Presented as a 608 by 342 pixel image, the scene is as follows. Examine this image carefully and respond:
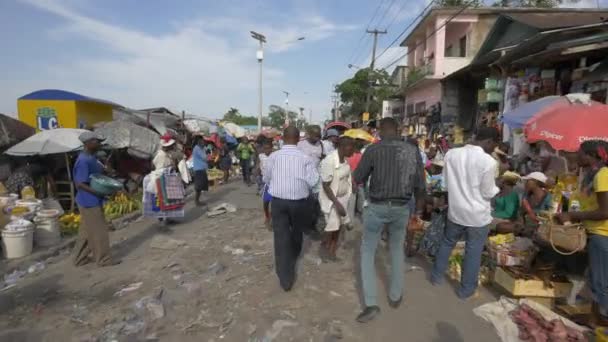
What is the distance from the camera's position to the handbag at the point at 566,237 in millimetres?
3441

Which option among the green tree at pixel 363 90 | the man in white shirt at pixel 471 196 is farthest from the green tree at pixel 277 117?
the man in white shirt at pixel 471 196

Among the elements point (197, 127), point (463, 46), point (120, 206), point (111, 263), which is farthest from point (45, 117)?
point (463, 46)

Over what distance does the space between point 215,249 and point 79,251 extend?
1918mm

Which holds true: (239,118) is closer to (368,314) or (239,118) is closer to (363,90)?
(363,90)

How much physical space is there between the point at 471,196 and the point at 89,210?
15.9ft

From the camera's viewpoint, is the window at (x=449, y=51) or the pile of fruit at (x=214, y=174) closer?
the pile of fruit at (x=214, y=174)

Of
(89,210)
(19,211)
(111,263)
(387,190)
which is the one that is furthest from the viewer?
(19,211)

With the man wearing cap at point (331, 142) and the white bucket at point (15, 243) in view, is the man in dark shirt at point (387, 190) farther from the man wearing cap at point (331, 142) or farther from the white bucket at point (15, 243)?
the white bucket at point (15, 243)

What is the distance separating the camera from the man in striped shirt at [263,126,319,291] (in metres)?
4.20

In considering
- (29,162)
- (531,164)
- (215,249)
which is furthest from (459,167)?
(29,162)

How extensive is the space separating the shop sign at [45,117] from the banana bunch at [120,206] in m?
3.64

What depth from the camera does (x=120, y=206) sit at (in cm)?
839

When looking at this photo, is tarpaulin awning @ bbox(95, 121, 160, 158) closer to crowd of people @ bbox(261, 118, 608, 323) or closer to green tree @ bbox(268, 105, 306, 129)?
crowd of people @ bbox(261, 118, 608, 323)

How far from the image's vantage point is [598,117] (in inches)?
184
